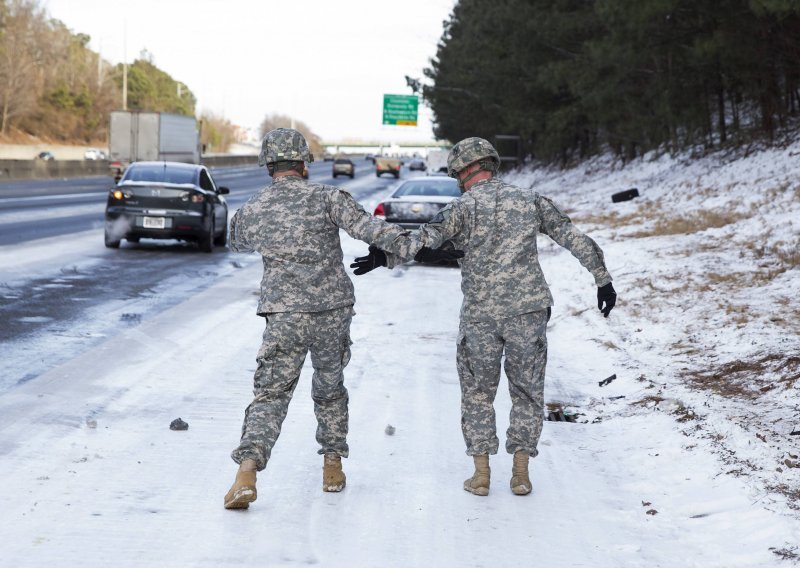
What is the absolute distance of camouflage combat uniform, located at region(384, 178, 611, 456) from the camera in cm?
554

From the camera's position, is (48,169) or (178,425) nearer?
(178,425)

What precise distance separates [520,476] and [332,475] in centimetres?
98

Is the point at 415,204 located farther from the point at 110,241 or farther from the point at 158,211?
the point at 110,241

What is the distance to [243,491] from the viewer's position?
501 cm

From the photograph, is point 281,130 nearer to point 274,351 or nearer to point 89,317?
point 274,351

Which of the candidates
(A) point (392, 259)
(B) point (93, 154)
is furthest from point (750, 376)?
(B) point (93, 154)

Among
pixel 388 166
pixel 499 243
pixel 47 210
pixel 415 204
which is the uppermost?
pixel 388 166

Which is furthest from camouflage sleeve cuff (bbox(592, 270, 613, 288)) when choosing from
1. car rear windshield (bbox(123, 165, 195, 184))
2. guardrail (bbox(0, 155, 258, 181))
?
guardrail (bbox(0, 155, 258, 181))

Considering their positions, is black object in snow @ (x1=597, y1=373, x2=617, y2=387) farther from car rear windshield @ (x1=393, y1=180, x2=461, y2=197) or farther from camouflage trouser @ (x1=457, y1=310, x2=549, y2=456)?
car rear windshield @ (x1=393, y1=180, x2=461, y2=197)

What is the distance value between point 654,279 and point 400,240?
838cm

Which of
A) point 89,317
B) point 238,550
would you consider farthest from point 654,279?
point 238,550

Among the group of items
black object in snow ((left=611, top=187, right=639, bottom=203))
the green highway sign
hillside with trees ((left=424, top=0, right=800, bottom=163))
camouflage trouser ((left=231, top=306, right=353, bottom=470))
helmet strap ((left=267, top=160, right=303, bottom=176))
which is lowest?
camouflage trouser ((left=231, top=306, right=353, bottom=470))

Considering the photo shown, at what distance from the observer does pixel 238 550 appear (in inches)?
177

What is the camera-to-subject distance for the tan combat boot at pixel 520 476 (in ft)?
18.3
